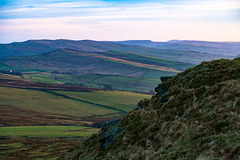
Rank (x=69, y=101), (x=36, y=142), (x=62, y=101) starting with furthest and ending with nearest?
(x=69, y=101) < (x=62, y=101) < (x=36, y=142)

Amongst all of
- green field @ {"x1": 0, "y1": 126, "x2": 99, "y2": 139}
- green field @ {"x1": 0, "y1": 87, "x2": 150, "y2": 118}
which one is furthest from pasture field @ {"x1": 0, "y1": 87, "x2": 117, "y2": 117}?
green field @ {"x1": 0, "y1": 126, "x2": 99, "y2": 139}

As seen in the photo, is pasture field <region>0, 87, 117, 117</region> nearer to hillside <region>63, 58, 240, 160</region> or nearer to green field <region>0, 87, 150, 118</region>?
green field <region>0, 87, 150, 118</region>

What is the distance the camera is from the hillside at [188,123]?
1448 centimetres

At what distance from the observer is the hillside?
14.5 metres

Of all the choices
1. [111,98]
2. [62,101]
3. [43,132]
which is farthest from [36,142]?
[111,98]

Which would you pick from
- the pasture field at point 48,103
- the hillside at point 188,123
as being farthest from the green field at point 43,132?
the hillside at point 188,123

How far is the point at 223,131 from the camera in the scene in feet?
50.2

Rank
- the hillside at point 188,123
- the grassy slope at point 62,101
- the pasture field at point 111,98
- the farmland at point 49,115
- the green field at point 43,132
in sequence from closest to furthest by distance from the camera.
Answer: the hillside at point 188,123
the farmland at point 49,115
the green field at point 43,132
the grassy slope at point 62,101
the pasture field at point 111,98

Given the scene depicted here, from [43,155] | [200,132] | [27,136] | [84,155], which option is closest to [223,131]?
[200,132]

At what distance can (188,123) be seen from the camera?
1855cm

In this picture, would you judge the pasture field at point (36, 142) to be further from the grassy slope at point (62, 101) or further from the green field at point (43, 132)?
the grassy slope at point (62, 101)

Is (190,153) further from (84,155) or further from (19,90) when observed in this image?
(19,90)

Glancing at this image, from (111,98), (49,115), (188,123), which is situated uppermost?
(188,123)

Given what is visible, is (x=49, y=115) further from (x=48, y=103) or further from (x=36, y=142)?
(x=36, y=142)
